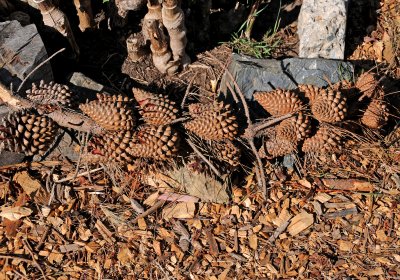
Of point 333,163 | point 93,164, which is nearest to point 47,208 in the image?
point 93,164

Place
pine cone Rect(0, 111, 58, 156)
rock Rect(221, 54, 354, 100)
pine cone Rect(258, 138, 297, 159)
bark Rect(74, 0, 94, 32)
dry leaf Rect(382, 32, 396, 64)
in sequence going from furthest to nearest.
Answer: dry leaf Rect(382, 32, 396, 64)
bark Rect(74, 0, 94, 32)
rock Rect(221, 54, 354, 100)
pine cone Rect(258, 138, 297, 159)
pine cone Rect(0, 111, 58, 156)

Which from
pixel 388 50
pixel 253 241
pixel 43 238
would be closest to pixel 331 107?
pixel 253 241

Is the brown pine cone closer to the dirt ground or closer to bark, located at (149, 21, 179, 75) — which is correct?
the dirt ground

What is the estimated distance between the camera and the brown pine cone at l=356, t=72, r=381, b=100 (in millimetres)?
2227

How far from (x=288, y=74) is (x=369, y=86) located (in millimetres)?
469

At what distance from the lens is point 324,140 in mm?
2170

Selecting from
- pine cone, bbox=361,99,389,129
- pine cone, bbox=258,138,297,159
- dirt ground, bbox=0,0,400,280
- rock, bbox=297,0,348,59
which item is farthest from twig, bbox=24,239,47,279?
rock, bbox=297,0,348,59

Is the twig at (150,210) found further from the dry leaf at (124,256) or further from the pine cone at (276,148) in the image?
the pine cone at (276,148)

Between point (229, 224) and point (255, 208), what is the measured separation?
0.16m

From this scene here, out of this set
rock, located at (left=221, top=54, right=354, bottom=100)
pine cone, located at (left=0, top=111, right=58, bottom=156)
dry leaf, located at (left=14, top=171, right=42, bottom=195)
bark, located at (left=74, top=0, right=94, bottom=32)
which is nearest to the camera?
pine cone, located at (left=0, top=111, right=58, bottom=156)

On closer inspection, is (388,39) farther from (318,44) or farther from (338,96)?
(338,96)

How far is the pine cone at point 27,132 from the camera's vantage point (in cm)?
196

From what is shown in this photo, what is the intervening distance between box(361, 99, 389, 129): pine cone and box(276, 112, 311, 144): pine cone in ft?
1.14

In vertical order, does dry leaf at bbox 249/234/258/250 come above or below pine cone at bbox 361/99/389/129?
below
